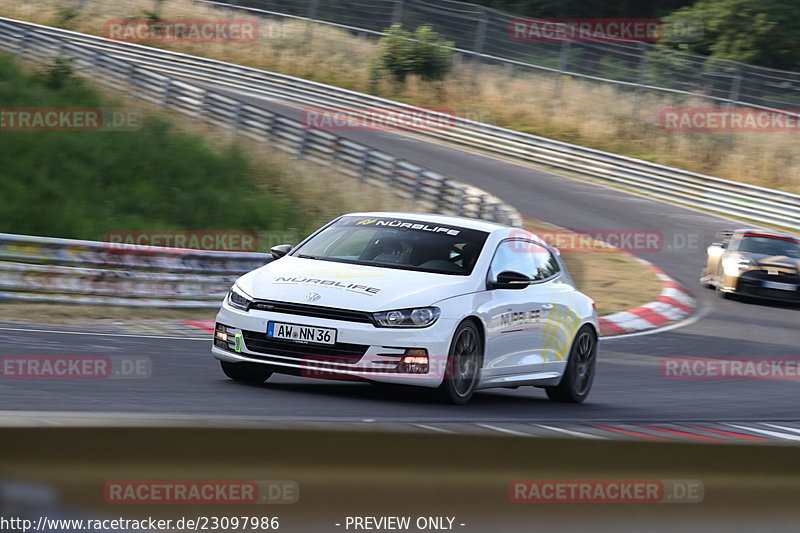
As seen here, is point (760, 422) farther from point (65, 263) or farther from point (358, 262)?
point (65, 263)

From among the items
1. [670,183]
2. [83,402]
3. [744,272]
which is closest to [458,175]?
[670,183]

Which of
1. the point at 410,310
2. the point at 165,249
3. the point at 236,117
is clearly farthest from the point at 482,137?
the point at 410,310

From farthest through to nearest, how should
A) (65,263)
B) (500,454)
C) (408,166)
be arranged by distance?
(408,166), (65,263), (500,454)

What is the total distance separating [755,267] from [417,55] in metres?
23.1

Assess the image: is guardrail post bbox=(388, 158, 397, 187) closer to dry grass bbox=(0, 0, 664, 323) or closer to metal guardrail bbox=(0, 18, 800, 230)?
dry grass bbox=(0, 0, 664, 323)

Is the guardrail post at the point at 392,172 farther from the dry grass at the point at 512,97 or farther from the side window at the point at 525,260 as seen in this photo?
the side window at the point at 525,260

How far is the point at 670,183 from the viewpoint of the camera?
32.6 m

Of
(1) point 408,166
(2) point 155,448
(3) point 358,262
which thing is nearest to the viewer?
(2) point 155,448

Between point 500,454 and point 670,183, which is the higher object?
point 500,454

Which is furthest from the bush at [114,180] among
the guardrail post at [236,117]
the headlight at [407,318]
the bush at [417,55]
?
the bush at [417,55]

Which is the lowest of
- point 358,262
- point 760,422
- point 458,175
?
point 458,175

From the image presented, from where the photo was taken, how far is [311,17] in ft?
148

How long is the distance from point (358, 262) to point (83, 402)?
7.95 ft

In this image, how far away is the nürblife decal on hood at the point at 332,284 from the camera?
799cm
